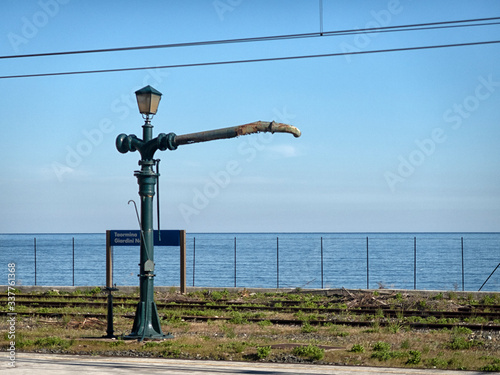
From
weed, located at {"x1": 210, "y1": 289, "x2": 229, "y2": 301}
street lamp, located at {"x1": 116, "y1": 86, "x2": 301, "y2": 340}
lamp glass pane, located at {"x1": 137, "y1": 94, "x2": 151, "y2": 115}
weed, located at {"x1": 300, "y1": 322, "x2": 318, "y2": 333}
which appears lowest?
weed, located at {"x1": 210, "y1": 289, "x2": 229, "y2": 301}

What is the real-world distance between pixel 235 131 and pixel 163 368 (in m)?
5.09

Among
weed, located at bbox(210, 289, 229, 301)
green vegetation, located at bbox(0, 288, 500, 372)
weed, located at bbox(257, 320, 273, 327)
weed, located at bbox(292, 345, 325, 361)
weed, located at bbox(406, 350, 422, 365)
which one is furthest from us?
weed, located at bbox(210, 289, 229, 301)

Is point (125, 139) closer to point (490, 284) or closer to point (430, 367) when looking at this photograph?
point (430, 367)

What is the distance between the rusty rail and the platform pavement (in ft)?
14.9

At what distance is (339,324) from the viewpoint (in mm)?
18484

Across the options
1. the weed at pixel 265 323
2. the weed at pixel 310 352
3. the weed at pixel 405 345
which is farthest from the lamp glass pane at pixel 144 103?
the weed at pixel 405 345

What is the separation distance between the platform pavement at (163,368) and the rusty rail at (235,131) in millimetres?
4545

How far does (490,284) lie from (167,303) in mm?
43788

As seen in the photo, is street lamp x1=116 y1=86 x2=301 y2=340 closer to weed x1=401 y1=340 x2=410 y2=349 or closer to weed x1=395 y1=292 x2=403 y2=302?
weed x1=401 y1=340 x2=410 y2=349

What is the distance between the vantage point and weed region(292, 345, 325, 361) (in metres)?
12.4

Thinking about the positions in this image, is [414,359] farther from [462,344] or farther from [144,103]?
[144,103]

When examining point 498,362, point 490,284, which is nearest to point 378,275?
point 490,284

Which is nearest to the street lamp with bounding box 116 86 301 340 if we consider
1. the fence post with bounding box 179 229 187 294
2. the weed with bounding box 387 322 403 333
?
the weed with bounding box 387 322 403 333

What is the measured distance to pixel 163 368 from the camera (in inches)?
447
